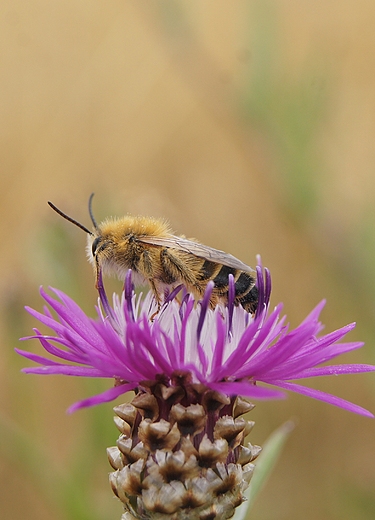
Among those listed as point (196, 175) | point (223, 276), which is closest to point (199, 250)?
point (223, 276)

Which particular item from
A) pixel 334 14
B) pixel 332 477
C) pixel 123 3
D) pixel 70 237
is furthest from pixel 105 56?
pixel 332 477

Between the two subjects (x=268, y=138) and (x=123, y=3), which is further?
(x=123, y=3)

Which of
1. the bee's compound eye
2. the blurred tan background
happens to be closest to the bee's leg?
the bee's compound eye

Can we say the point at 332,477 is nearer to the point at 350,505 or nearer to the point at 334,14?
the point at 350,505

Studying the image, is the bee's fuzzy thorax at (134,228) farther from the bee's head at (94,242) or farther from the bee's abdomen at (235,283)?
the bee's abdomen at (235,283)

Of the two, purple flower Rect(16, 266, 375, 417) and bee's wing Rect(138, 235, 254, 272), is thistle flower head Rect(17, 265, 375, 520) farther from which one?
bee's wing Rect(138, 235, 254, 272)

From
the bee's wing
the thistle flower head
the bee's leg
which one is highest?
the bee's wing
